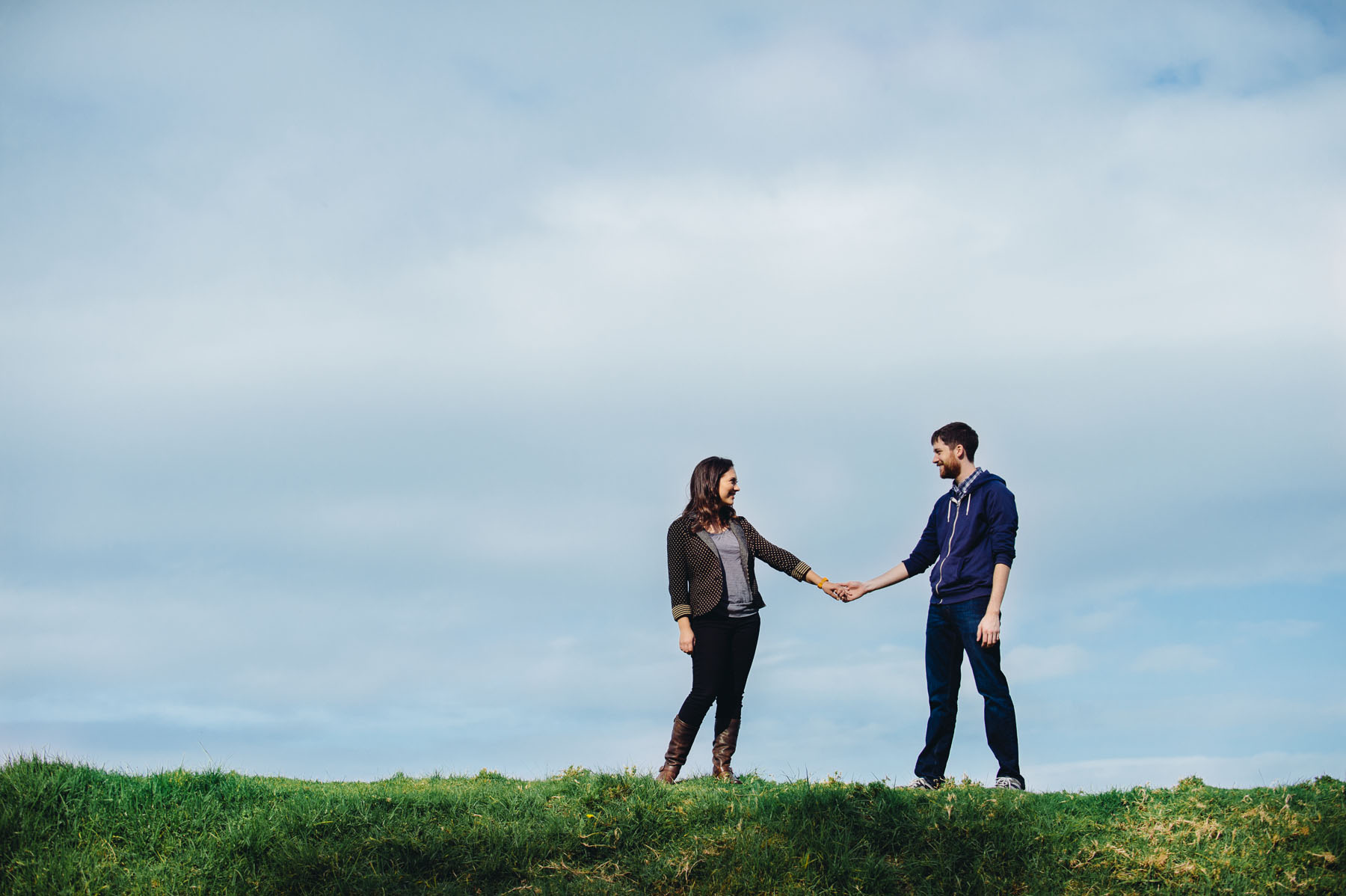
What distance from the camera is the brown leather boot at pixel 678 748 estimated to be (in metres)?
10.0

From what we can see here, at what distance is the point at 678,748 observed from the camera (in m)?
10.1

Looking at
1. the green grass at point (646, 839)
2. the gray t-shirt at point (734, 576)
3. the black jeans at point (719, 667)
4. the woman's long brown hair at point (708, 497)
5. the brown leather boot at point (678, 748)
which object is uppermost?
the woman's long brown hair at point (708, 497)

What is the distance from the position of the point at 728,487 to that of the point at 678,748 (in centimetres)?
254

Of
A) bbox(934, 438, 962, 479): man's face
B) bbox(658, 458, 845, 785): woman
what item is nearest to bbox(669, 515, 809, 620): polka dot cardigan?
bbox(658, 458, 845, 785): woman

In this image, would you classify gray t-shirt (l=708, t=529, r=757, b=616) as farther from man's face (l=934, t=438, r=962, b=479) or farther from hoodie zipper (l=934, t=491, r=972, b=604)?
man's face (l=934, t=438, r=962, b=479)

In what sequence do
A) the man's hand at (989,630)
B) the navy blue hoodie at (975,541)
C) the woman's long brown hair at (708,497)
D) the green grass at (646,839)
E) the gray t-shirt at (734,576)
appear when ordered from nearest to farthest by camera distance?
the green grass at (646,839)
the man's hand at (989,630)
the navy blue hoodie at (975,541)
the gray t-shirt at (734,576)
the woman's long brown hair at (708,497)

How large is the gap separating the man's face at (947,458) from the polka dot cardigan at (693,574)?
Result: 2.05 m

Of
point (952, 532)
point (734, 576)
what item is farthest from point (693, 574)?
point (952, 532)

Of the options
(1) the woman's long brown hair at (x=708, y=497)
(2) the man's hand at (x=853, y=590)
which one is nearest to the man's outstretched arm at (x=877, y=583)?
(2) the man's hand at (x=853, y=590)

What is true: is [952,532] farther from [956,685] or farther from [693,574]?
[693,574]

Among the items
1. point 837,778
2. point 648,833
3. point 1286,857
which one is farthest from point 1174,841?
point 648,833

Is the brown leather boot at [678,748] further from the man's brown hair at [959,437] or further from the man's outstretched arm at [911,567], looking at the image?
the man's brown hair at [959,437]

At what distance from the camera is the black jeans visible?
32.8 feet

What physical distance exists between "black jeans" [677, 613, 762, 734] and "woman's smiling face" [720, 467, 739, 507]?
1147 millimetres
